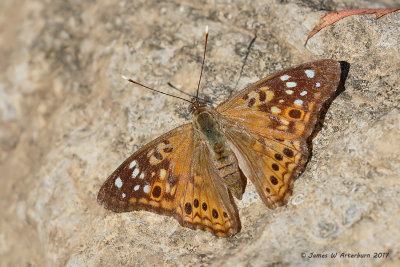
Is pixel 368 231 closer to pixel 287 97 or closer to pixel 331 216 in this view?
pixel 331 216

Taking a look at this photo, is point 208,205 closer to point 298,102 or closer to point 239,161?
point 239,161

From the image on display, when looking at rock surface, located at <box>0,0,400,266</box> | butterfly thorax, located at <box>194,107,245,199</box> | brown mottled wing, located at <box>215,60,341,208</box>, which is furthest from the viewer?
butterfly thorax, located at <box>194,107,245,199</box>

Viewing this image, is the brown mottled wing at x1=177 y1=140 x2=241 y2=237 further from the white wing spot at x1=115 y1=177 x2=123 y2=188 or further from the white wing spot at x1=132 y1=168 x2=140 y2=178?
the white wing spot at x1=115 y1=177 x2=123 y2=188

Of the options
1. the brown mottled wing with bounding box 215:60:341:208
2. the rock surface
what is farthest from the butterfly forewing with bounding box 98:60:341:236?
the rock surface

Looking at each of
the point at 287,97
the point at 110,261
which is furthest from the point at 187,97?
the point at 110,261

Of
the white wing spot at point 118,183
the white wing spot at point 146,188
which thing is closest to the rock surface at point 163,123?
the white wing spot at point 146,188

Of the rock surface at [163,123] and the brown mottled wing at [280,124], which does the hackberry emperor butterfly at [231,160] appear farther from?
the rock surface at [163,123]

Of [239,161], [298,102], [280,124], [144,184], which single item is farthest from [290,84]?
[144,184]

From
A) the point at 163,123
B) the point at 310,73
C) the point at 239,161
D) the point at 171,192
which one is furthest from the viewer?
the point at 163,123
